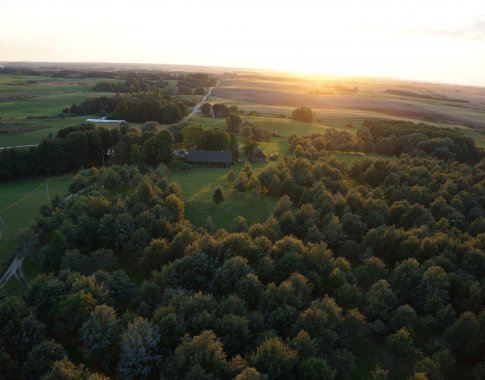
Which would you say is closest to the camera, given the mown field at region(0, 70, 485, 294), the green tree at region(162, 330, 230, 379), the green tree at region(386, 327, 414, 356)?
the green tree at region(162, 330, 230, 379)

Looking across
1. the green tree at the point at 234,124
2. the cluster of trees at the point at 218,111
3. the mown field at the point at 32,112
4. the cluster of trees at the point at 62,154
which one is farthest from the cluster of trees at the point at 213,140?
the cluster of trees at the point at 218,111

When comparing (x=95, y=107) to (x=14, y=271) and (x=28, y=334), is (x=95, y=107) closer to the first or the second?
(x=14, y=271)

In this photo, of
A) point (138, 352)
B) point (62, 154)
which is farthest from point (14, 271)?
point (62, 154)

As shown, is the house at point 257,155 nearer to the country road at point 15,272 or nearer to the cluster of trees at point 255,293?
the cluster of trees at point 255,293

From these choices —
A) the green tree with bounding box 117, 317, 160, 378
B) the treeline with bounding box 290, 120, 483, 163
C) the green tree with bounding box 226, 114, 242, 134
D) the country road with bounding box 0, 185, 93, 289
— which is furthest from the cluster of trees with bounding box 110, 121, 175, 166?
the green tree with bounding box 117, 317, 160, 378

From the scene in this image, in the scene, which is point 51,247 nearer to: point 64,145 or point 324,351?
point 324,351

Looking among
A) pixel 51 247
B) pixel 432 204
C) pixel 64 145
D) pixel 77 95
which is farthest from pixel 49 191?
pixel 77 95

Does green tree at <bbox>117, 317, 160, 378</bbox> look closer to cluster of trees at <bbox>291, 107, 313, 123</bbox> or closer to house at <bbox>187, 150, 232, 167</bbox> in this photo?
house at <bbox>187, 150, 232, 167</bbox>
